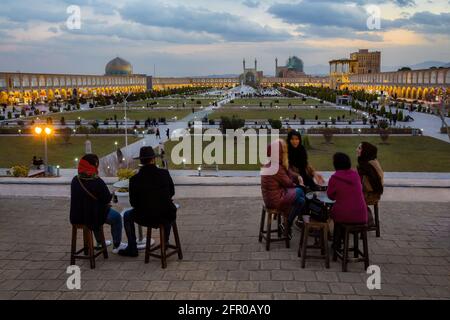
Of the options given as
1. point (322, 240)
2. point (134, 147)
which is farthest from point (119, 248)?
point (134, 147)

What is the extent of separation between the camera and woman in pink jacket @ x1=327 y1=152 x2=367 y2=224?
14.0 feet

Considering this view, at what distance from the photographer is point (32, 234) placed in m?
5.49

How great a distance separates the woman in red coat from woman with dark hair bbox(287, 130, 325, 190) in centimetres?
52

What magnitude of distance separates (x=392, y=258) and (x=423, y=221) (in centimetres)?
145

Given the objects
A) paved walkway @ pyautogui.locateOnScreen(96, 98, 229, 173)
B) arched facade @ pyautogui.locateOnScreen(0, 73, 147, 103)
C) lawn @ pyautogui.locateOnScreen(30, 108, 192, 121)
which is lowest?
paved walkway @ pyautogui.locateOnScreen(96, 98, 229, 173)

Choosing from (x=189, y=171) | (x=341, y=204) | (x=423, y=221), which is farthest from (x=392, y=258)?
(x=189, y=171)

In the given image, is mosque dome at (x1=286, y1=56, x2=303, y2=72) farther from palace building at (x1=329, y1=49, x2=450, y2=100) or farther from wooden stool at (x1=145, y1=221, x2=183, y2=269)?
wooden stool at (x1=145, y1=221, x2=183, y2=269)

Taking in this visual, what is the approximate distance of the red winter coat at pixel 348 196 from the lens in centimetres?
427

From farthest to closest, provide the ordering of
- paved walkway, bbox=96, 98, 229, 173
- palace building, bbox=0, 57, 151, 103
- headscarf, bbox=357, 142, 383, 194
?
palace building, bbox=0, 57, 151, 103
paved walkway, bbox=96, 98, 229, 173
headscarf, bbox=357, 142, 383, 194

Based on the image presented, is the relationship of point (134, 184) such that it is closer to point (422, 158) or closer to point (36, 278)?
point (36, 278)

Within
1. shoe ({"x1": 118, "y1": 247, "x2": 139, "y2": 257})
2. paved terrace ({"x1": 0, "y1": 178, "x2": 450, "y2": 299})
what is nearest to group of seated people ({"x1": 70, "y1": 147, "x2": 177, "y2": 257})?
shoe ({"x1": 118, "y1": 247, "x2": 139, "y2": 257})

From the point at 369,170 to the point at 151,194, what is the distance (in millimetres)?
2246

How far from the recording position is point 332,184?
4312 mm

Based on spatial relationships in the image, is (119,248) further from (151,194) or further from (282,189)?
(282,189)
